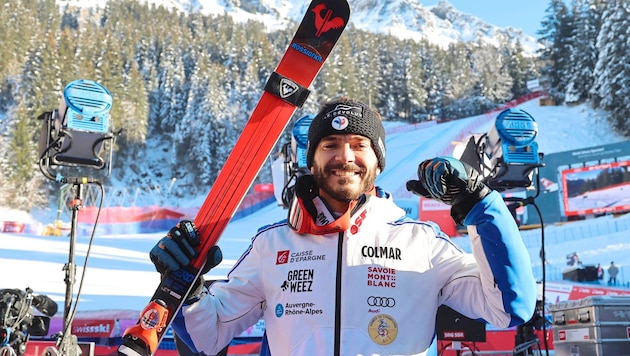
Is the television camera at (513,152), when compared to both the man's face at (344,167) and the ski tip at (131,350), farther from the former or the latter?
the ski tip at (131,350)

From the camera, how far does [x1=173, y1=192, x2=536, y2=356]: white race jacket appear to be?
1.38m

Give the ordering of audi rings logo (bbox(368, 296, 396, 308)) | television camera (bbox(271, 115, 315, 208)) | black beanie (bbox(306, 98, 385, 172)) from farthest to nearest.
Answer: television camera (bbox(271, 115, 315, 208))
black beanie (bbox(306, 98, 385, 172))
audi rings logo (bbox(368, 296, 396, 308))

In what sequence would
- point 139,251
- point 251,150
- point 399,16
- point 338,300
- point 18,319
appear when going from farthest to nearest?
point 399,16
point 139,251
point 18,319
point 251,150
point 338,300

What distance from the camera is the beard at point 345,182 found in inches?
61.1

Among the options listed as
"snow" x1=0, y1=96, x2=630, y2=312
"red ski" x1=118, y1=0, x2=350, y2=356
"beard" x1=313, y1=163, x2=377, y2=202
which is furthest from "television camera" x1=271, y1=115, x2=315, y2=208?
"snow" x1=0, y1=96, x2=630, y2=312

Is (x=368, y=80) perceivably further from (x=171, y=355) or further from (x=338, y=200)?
(x=338, y=200)

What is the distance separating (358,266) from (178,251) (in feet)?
1.67

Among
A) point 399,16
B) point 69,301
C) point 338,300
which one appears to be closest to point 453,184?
point 338,300

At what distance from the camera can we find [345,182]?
155 cm

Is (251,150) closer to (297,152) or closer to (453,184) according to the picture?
Result: (453,184)

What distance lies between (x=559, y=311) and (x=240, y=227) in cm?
2141

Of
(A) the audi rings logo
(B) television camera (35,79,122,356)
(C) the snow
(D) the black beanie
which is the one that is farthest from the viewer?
(C) the snow

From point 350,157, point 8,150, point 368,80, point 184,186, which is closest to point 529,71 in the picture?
point 368,80

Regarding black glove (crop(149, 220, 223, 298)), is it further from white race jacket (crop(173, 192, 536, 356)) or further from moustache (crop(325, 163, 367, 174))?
moustache (crop(325, 163, 367, 174))
